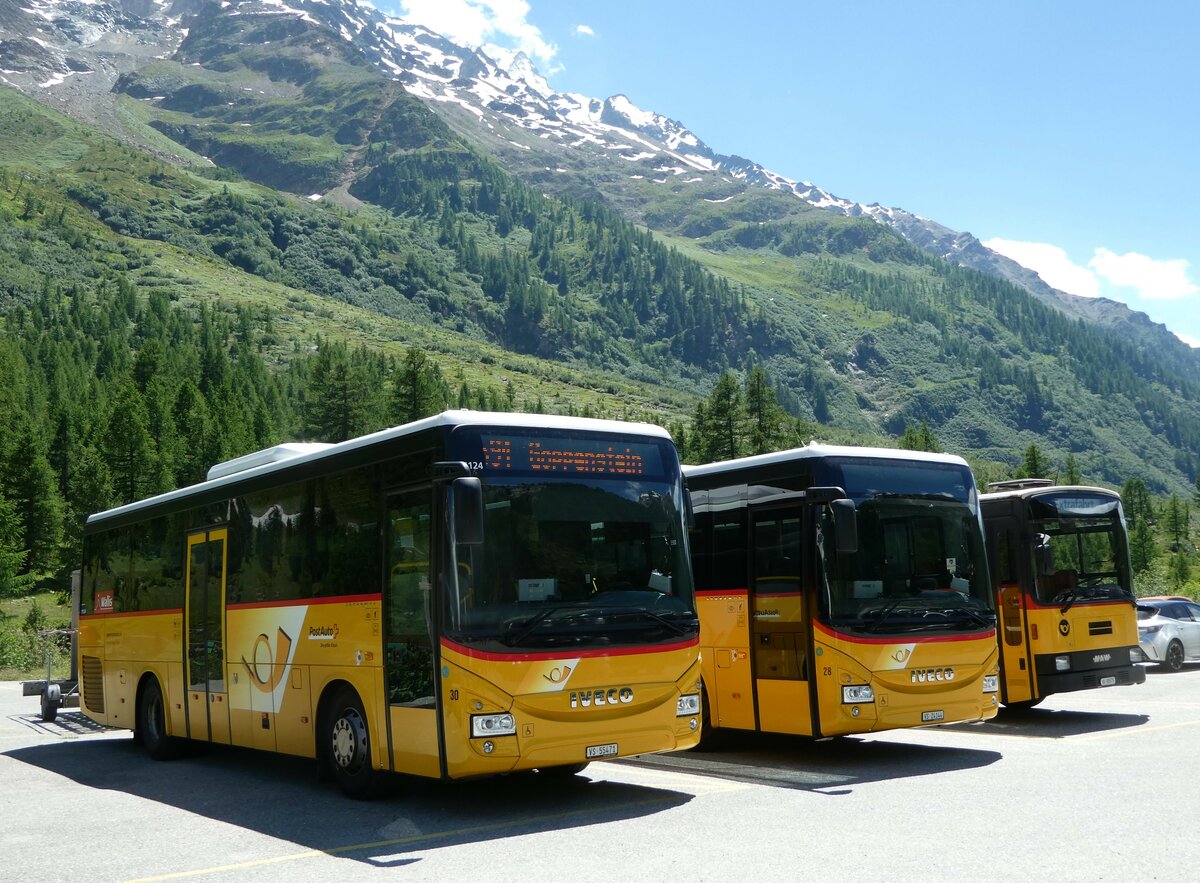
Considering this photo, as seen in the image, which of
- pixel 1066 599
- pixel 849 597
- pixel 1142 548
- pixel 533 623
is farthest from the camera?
pixel 1142 548

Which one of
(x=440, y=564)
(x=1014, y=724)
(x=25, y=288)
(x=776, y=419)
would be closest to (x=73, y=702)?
(x=440, y=564)

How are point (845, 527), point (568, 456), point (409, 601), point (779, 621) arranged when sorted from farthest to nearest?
point (779, 621)
point (845, 527)
point (568, 456)
point (409, 601)

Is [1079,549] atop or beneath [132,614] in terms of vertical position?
atop

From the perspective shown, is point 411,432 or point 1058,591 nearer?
point 411,432

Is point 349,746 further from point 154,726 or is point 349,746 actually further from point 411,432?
point 154,726

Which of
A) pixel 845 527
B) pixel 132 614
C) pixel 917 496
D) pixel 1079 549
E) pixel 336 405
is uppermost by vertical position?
pixel 336 405

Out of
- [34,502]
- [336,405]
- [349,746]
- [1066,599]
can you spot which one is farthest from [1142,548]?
[349,746]

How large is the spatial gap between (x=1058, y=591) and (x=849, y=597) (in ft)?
17.8

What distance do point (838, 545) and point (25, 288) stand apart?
211 metres

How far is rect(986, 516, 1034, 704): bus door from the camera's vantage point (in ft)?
55.1

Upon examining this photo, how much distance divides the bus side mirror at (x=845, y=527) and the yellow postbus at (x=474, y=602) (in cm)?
176

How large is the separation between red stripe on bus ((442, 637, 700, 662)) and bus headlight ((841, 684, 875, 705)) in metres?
2.61

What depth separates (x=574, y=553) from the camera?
10500 mm

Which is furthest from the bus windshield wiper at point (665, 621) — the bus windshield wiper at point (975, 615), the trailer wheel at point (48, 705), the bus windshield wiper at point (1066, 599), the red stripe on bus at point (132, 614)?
the trailer wheel at point (48, 705)
